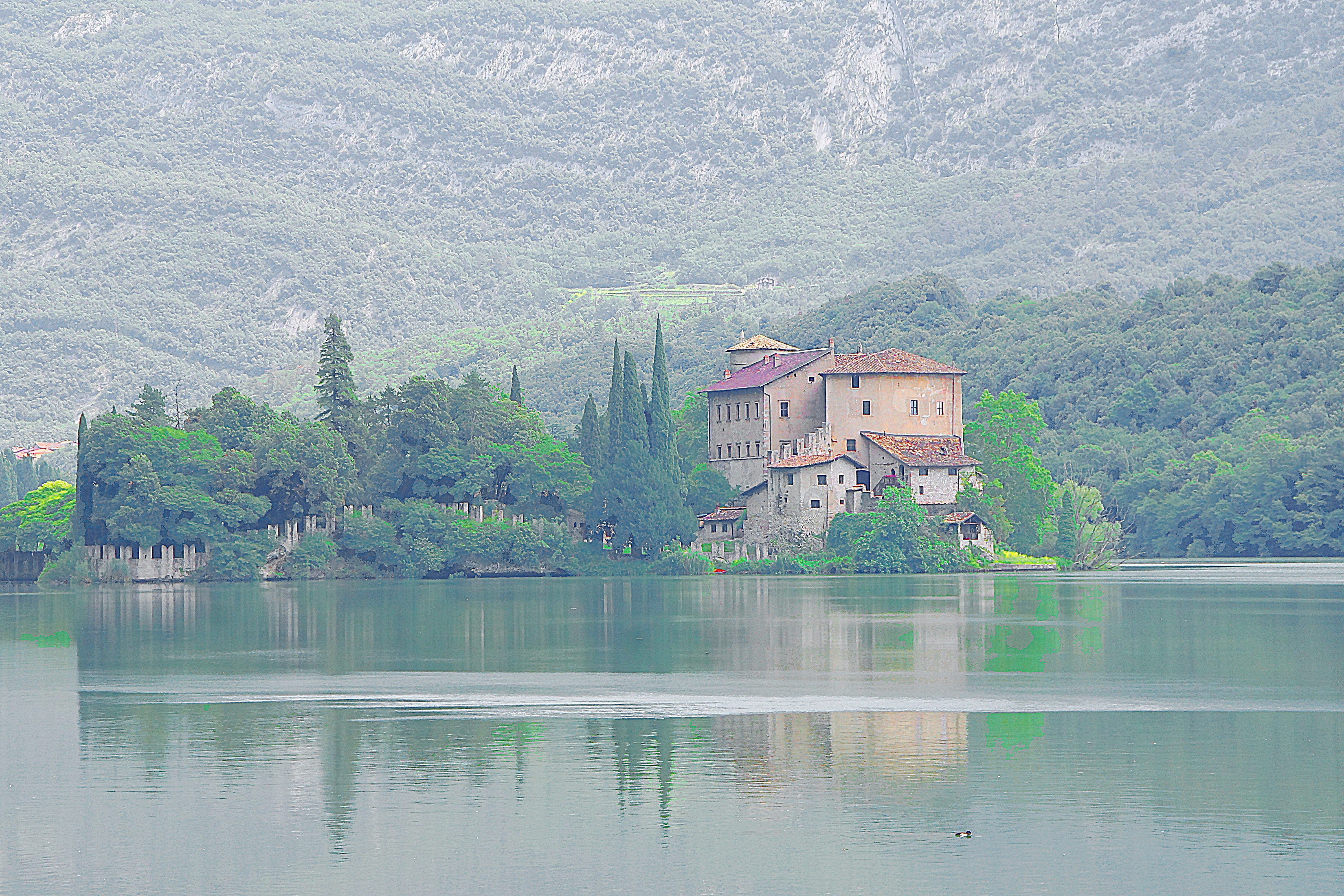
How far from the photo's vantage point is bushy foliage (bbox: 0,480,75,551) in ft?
334

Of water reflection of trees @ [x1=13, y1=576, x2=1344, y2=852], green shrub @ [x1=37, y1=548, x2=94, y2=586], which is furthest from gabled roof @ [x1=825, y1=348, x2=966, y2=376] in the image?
green shrub @ [x1=37, y1=548, x2=94, y2=586]

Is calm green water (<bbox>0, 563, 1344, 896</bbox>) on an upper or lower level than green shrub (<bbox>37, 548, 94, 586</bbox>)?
lower

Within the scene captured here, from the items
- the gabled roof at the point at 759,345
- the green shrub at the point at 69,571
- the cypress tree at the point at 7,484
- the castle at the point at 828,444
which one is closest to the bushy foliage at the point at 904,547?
the castle at the point at 828,444

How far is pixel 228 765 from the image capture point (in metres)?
25.0

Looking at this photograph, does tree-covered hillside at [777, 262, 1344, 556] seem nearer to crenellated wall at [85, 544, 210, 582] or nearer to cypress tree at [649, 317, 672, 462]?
cypress tree at [649, 317, 672, 462]

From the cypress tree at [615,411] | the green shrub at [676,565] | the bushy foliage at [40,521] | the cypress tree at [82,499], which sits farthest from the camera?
the bushy foliage at [40,521]

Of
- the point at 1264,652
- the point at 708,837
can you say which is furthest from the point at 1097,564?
the point at 708,837

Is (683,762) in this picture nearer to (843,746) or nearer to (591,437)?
(843,746)

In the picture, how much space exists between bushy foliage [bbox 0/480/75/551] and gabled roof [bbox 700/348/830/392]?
36.3 meters

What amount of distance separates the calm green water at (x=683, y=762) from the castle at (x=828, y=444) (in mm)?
55971

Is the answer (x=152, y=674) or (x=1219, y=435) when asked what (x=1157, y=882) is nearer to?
(x=152, y=674)

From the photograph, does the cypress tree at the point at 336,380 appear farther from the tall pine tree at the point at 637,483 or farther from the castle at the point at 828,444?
the castle at the point at 828,444

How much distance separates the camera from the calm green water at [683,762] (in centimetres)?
1845

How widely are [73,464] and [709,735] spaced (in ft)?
565
